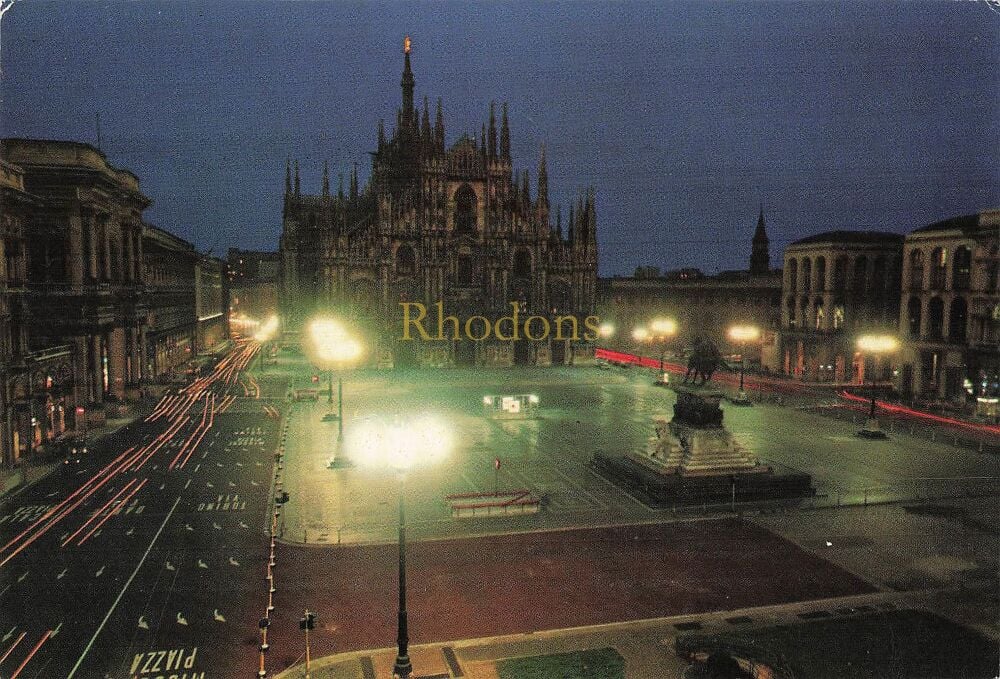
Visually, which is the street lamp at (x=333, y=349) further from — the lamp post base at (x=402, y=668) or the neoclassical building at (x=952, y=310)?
the neoclassical building at (x=952, y=310)

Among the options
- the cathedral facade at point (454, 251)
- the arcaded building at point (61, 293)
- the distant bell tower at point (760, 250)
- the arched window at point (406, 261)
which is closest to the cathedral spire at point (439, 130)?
the cathedral facade at point (454, 251)

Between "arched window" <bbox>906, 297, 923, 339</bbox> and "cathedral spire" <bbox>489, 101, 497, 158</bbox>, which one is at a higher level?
"cathedral spire" <bbox>489, 101, 497, 158</bbox>

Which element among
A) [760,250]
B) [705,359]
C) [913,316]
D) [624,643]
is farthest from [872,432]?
[760,250]

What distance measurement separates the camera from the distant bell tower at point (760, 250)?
10969 centimetres

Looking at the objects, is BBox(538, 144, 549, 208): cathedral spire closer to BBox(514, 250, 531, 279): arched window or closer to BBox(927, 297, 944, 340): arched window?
BBox(514, 250, 531, 279): arched window

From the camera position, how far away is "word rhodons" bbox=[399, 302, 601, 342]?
82.8m

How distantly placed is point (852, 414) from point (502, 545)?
37609 millimetres

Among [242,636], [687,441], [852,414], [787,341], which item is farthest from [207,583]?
[787,341]

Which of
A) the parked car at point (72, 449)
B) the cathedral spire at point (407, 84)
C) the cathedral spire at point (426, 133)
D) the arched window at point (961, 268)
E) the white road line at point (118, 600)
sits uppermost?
the cathedral spire at point (407, 84)

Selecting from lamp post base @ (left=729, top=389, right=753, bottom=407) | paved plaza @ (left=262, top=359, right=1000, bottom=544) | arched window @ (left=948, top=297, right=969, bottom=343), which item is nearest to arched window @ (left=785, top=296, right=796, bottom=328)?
arched window @ (left=948, top=297, right=969, bottom=343)

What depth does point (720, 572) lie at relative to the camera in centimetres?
2281

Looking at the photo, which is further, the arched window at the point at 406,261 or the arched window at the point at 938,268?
the arched window at the point at 406,261

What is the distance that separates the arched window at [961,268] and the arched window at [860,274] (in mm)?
14119

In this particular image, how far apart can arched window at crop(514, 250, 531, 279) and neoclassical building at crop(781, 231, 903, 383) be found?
31354 millimetres
